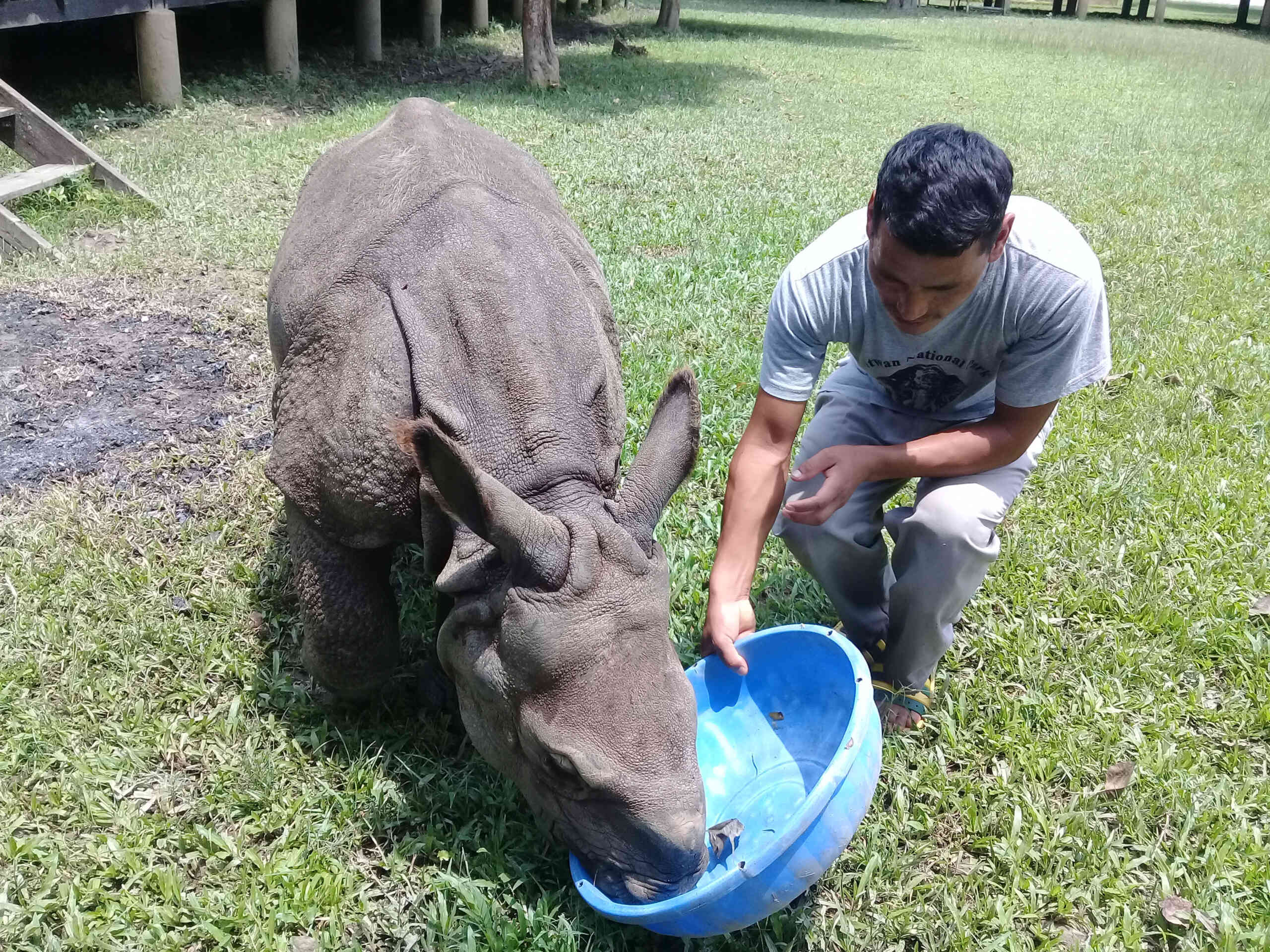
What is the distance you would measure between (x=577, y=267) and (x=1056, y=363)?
5.29 feet

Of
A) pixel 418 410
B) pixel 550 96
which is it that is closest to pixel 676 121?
pixel 550 96

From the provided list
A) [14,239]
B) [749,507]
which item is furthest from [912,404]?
[14,239]

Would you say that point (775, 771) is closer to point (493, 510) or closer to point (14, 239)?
point (493, 510)


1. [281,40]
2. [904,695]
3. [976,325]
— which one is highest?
[976,325]

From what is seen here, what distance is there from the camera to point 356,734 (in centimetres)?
343

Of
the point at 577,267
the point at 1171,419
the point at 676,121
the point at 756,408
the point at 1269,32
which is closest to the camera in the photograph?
the point at 756,408

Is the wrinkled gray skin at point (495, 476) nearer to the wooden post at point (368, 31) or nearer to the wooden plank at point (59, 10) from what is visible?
the wooden plank at point (59, 10)

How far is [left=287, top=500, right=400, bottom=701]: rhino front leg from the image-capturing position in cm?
324

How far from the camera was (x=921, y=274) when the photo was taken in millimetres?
2652

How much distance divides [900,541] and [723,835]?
Answer: 1249 mm

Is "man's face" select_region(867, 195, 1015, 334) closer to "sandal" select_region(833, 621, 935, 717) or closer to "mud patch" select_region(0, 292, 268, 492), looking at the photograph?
"sandal" select_region(833, 621, 935, 717)

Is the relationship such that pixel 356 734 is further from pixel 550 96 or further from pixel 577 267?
pixel 550 96

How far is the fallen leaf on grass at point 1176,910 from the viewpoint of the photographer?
277cm

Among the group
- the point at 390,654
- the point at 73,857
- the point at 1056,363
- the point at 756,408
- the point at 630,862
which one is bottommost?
the point at 73,857
